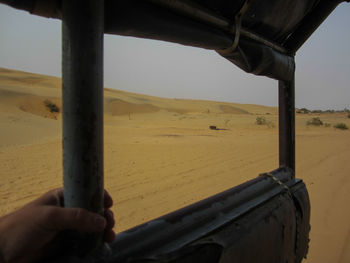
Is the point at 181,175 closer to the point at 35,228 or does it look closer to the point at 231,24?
the point at 231,24

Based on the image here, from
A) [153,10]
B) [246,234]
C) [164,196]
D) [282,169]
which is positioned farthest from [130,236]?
[164,196]

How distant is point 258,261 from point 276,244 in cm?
21

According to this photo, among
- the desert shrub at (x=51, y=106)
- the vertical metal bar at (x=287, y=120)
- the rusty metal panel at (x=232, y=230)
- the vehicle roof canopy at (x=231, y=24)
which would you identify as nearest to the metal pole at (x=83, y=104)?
the vehicle roof canopy at (x=231, y=24)

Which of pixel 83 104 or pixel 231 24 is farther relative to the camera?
pixel 231 24

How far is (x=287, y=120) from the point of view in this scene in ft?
6.79

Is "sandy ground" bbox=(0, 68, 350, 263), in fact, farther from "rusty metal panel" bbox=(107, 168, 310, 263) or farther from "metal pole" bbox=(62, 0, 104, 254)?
"metal pole" bbox=(62, 0, 104, 254)

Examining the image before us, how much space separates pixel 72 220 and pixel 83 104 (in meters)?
0.32

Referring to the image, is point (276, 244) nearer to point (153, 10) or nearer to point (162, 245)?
point (162, 245)

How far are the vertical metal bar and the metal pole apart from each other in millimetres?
1646

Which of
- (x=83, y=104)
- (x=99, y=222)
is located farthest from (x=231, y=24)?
(x=99, y=222)

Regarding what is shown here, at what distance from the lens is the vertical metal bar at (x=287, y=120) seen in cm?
204

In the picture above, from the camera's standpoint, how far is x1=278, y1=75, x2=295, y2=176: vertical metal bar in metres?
2.04

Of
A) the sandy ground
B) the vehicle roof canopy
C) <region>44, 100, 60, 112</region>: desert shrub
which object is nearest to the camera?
the vehicle roof canopy

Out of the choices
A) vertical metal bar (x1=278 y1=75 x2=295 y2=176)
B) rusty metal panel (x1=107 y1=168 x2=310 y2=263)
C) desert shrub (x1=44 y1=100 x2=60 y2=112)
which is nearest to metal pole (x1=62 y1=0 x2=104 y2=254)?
rusty metal panel (x1=107 y1=168 x2=310 y2=263)
